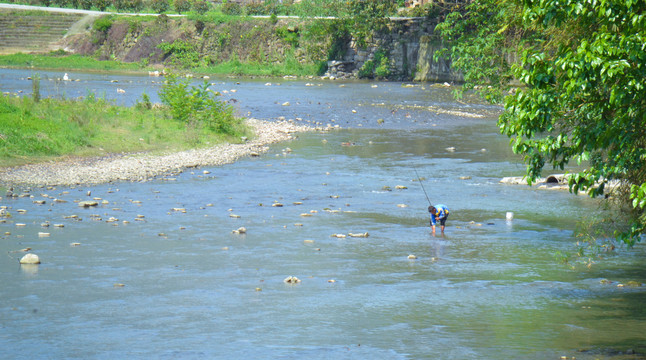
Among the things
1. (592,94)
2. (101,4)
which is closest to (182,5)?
(101,4)

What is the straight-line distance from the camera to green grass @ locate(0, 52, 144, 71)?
68812 mm

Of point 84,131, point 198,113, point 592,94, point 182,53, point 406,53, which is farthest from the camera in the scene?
point 182,53

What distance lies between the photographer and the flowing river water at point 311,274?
9.68 metres

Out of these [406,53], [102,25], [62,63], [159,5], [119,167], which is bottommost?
[62,63]

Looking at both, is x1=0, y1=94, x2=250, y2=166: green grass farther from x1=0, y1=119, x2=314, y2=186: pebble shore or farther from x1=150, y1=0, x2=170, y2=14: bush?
x1=150, y1=0, x2=170, y2=14: bush

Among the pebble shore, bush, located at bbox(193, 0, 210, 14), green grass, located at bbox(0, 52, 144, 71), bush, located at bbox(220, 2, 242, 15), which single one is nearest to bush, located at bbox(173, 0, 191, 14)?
bush, located at bbox(193, 0, 210, 14)

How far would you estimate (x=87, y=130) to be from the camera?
2452cm

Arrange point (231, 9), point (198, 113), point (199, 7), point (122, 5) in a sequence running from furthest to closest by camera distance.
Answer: point (122, 5) < point (199, 7) < point (231, 9) < point (198, 113)

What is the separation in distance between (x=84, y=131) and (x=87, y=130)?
240 millimetres

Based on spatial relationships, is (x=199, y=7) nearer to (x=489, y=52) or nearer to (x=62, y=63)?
(x=62, y=63)

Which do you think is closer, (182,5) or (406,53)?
(406,53)

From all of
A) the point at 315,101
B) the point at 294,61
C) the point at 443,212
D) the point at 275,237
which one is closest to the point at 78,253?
the point at 275,237

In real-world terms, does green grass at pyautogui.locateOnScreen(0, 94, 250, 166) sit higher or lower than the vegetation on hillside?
lower

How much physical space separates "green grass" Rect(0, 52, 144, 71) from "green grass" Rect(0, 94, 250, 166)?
4321 cm
